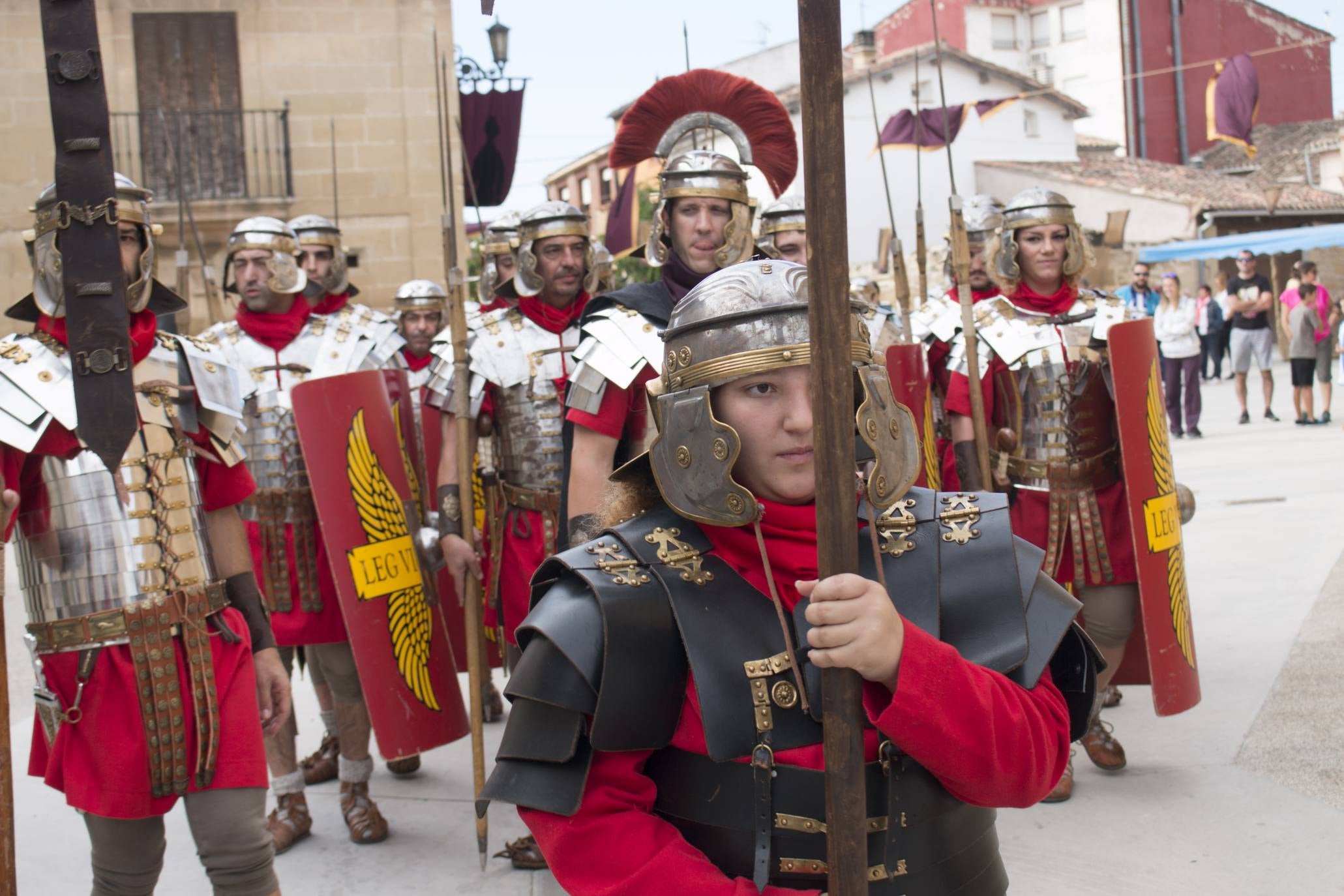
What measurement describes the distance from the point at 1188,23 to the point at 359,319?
38433mm

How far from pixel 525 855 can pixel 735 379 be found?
283 cm

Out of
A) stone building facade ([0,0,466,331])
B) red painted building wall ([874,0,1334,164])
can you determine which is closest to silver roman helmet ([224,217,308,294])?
stone building facade ([0,0,466,331])

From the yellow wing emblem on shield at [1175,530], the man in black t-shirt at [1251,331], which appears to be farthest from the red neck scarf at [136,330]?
the man in black t-shirt at [1251,331]

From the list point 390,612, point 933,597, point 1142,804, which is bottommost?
point 1142,804

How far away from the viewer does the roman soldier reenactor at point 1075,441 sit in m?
4.47

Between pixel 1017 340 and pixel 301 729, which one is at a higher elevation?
pixel 1017 340

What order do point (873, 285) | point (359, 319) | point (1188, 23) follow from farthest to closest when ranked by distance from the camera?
point (1188, 23)
point (873, 285)
point (359, 319)

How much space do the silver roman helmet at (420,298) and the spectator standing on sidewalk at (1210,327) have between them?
1638 centimetres

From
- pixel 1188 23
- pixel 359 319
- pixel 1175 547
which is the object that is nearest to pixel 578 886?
pixel 1175 547

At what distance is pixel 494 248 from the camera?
692 centimetres

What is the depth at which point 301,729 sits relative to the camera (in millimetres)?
6297

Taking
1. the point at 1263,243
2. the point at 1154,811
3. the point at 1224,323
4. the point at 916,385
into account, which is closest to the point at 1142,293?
the point at 1224,323

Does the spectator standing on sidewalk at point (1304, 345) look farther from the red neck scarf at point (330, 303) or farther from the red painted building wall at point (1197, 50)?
the red painted building wall at point (1197, 50)

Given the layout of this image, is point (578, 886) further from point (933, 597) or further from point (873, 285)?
point (873, 285)
